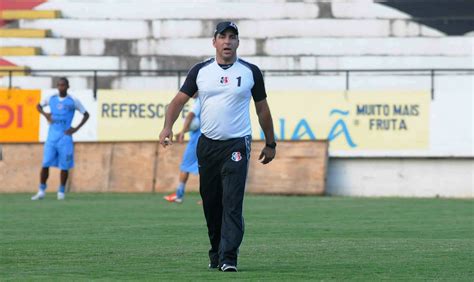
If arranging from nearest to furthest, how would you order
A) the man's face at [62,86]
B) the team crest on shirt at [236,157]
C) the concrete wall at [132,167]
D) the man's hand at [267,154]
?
the team crest on shirt at [236,157] → the man's hand at [267,154] → the man's face at [62,86] → the concrete wall at [132,167]

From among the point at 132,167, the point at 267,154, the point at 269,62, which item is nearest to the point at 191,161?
the point at 132,167

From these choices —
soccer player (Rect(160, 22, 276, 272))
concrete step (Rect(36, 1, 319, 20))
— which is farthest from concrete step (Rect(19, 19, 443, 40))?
soccer player (Rect(160, 22, 276, 272))

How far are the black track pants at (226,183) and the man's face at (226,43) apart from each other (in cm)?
74

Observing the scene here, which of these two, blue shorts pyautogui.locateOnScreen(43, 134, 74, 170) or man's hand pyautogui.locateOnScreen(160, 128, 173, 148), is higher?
man's hand pyautogui.locateOnScreen(160, 128, 173, 148)

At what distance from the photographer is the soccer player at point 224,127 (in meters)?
10.8

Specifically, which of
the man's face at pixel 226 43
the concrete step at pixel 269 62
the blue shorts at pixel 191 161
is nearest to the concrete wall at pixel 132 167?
the concrete step at pixel 269 62

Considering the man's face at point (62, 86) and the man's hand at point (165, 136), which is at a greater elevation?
the man's face at point (62, 86)

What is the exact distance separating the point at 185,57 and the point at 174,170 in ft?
18.7

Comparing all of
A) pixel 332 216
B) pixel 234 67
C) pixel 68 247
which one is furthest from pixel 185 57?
pixel 234 67

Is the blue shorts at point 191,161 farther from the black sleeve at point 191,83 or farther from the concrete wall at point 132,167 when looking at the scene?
the black sleeve at point 191,83

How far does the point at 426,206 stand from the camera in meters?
22.8

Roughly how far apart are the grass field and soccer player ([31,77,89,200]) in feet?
3.02

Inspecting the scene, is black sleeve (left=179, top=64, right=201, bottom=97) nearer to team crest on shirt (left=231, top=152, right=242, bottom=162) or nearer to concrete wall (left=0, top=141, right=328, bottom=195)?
team crest on shirt (left=231, top=152, right=242, bottom=162)

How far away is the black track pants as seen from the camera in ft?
35.2
